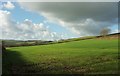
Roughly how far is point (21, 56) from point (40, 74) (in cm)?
583

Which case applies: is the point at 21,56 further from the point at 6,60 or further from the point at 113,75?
the point at 113,75

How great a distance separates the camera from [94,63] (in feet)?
75.2

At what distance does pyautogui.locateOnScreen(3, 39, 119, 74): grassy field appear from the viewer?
2147cm

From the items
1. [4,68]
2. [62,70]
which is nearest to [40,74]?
[62,70]

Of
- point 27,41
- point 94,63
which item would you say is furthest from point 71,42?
point 94,63

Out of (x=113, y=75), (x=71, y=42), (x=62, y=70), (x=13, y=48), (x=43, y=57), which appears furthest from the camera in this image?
(x=71, y=42)

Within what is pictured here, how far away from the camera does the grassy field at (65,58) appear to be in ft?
70.4

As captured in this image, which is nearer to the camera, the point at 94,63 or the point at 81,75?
the point at 81,75

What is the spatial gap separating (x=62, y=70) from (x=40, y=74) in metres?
1.88

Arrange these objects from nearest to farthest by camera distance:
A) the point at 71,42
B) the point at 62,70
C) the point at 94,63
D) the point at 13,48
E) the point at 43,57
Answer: the point at 62,70 < the point at 94,63 < the point at 43,57 < the point at 13,48 < the point at 71,42

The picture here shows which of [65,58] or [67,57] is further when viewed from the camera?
[67,57]

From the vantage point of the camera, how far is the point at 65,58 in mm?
24250

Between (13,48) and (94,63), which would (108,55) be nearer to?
(94,63)

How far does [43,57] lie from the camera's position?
24453 mm
